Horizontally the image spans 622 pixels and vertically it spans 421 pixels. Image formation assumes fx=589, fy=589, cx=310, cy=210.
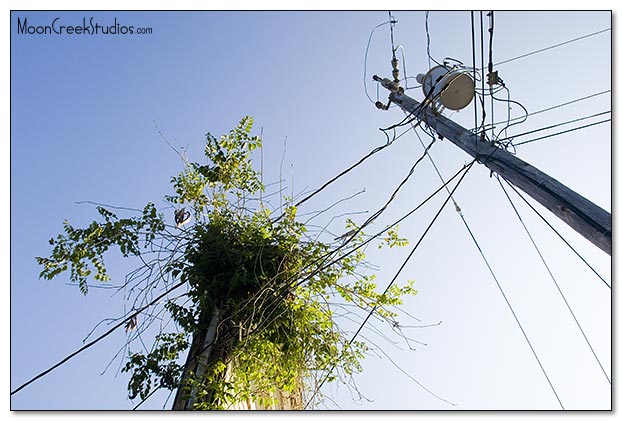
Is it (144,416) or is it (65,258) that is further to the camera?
(65,258)

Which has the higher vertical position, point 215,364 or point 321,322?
point 321,322

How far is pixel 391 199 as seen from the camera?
12.5ft

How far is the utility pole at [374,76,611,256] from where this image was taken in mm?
2246

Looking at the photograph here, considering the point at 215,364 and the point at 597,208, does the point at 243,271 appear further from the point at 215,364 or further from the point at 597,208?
the point at 597,208

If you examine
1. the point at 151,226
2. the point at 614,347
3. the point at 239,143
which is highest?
the point at 239,143

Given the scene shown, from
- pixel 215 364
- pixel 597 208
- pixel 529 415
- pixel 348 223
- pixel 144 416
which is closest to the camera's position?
pixel 597 208

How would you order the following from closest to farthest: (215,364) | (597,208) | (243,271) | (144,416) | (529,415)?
(597,208) < (529,415) < (144,416) < (215,364) < (243,271)

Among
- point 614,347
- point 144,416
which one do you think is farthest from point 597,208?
point 144,416

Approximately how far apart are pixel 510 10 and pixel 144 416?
3128 mm

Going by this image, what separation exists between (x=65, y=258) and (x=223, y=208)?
3.55 ft

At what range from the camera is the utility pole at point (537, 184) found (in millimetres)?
2246

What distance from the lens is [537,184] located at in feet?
8.50

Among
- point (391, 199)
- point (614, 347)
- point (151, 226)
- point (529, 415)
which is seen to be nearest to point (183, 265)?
point (151, 226)

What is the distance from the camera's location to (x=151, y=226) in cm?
399
